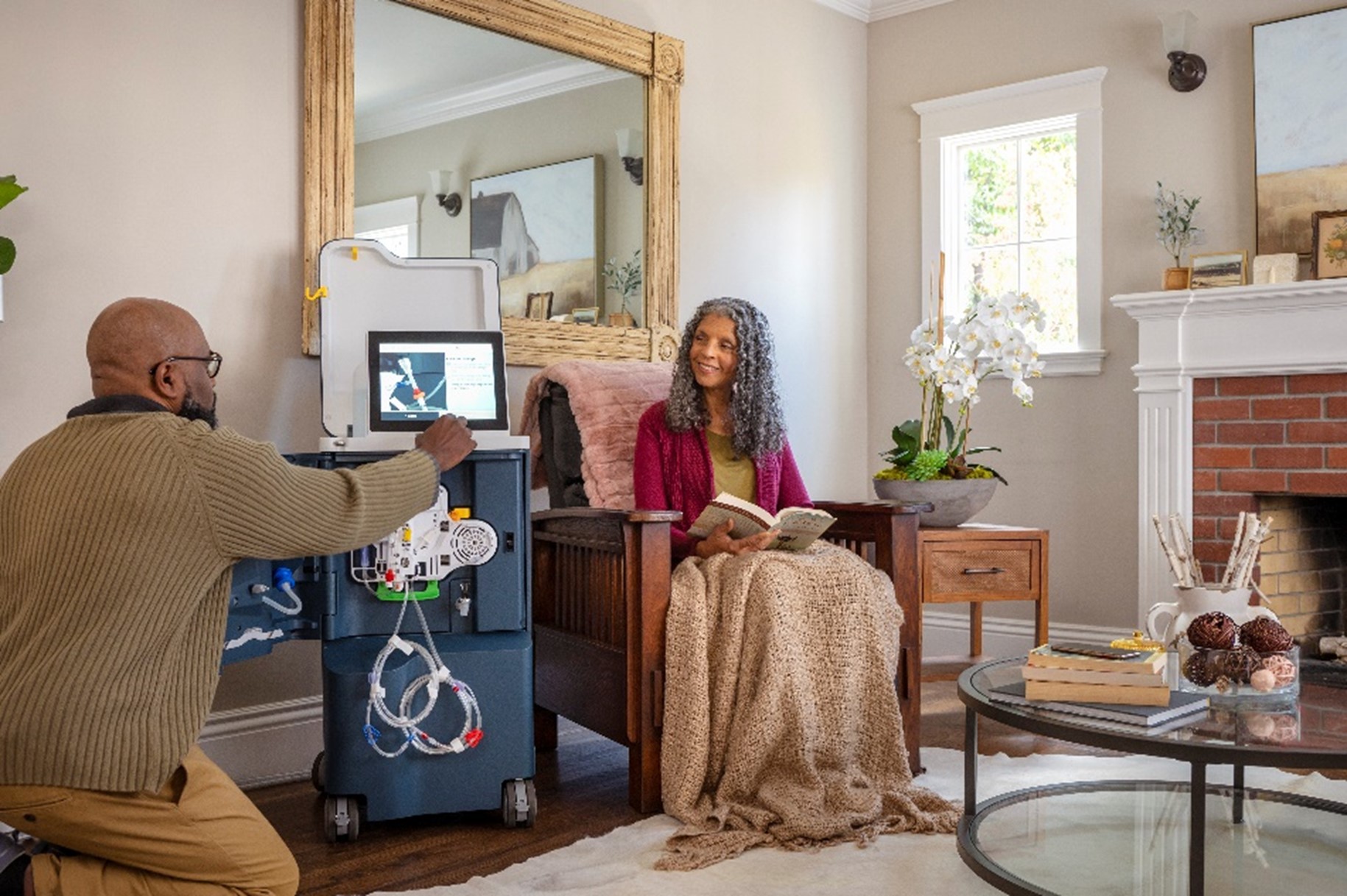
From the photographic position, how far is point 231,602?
88.9 inches

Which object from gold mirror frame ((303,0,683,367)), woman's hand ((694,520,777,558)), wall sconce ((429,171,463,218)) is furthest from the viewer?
wall sconce ((429,171,463,218))

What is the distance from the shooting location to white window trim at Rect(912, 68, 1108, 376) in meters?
4.28

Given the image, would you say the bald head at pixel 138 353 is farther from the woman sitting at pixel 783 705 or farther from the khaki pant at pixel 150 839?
the woman sitting at pixel 783 705

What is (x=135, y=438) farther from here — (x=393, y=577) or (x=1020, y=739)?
(x=1020, y=739)

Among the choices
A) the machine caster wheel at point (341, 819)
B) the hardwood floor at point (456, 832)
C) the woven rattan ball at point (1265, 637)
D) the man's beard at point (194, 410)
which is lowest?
the hardwood floor at point (456, 832)

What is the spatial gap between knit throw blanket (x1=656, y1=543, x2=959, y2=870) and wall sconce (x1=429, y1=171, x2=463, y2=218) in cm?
121

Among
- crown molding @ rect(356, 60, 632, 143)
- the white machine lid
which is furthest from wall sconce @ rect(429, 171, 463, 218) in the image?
the white machine lid

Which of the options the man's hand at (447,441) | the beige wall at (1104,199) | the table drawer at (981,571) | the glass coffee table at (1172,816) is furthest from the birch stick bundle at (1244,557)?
the beige wall at (1104,199)

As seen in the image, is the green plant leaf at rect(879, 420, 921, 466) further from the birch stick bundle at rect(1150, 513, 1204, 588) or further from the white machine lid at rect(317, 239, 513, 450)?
the white machine lid at rect(317, 239, 513, 450)

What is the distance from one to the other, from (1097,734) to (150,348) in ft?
4.79

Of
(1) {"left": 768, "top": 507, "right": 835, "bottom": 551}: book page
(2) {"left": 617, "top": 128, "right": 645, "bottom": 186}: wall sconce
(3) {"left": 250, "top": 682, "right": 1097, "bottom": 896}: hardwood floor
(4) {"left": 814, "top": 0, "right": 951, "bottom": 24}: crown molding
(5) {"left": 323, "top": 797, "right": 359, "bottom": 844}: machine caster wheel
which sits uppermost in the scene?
(4) {"left": 814, "top": 0, "right": 951, "bottom": 24}: crown molding

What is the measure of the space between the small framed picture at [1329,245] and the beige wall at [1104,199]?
0.74ft

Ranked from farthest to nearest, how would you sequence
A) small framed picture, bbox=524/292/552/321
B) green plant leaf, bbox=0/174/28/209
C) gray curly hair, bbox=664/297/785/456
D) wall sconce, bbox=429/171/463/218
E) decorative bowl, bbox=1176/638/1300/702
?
small framed picture, bbox=524/292/552/321
wall sconce, bbox=429/171/463/218
gray curly hair, bbox=664/297/785/456
green plant leaf, bbox=0/174/28/209
decorative bowl, bbox=1176/638/1300/702

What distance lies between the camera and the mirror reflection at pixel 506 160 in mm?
3166
